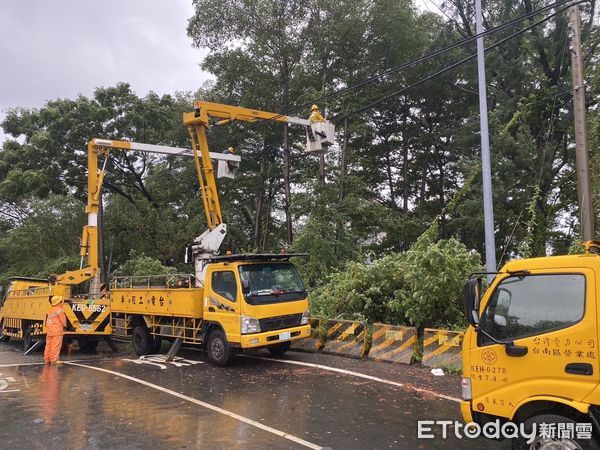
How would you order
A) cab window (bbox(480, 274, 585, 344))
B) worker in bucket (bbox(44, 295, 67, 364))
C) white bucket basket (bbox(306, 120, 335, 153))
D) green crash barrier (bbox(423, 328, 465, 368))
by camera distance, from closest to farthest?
cab window (bbox(480, 274, 585, 344)) → green crash barrier (bbox(423, 328, 465, 368)) → worker in bucket (bbox(44, 295, 67, 364)) → white bucket basket (bbox(306, 120, 335, 153))

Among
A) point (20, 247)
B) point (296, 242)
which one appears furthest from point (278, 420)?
point (20, 247)

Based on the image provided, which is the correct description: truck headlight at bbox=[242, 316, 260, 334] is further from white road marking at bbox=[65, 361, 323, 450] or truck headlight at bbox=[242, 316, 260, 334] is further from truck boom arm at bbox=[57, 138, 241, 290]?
truck boom arm at bbox=[57, 138, 241, 290]

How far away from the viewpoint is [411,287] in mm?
10867

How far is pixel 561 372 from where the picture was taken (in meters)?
4.22

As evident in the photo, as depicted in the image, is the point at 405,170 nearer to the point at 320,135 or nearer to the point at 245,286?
the point at 320,135

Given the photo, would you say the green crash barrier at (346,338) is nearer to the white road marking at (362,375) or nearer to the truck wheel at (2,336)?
the white road marking at (362,375)

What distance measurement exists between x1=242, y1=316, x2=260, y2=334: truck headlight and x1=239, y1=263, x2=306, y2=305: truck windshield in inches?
13.1

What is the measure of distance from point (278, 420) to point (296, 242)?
12.9m

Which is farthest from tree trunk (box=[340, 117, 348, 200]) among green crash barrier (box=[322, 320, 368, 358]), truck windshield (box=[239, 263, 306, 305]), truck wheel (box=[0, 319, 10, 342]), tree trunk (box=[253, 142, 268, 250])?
truck wheel (box=[0, 319, 10, 342])

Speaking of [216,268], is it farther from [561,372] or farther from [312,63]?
[312,63]

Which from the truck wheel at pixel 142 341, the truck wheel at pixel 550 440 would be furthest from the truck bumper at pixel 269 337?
the truck wheel at pixel 550 440

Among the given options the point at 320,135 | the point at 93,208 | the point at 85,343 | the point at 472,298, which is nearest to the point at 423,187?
the point at 320,135

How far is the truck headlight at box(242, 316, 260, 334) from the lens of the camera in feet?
32.6

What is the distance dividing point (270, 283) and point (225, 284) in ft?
3.20
